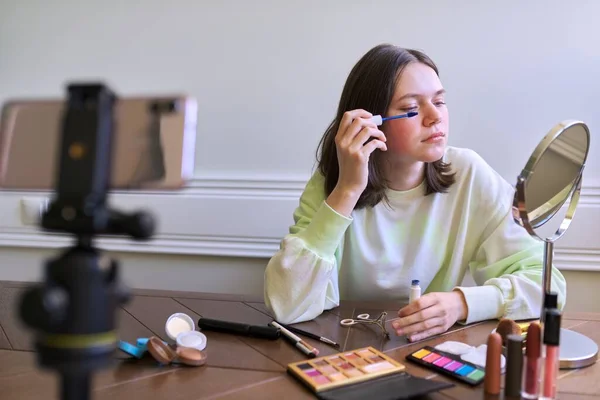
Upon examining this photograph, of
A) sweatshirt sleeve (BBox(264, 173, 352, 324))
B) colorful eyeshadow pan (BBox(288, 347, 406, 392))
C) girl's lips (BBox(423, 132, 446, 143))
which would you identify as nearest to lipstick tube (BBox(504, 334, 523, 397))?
colorful eyeshadow pan (BBox(288, 347, 406, 392))

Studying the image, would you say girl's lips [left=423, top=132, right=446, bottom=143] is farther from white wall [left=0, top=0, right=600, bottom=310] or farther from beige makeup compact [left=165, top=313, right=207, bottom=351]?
beige makeup compact [left=165, top=313, right=207, bottom=351]

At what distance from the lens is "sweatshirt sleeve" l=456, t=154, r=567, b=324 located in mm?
923

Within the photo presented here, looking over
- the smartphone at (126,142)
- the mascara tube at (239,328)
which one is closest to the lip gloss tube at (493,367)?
the mascara tube at (239,328)

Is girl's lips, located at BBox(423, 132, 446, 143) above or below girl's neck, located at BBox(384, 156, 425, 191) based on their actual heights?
above

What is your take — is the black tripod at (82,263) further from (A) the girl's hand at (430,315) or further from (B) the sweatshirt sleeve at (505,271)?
(B) the sweatshirt sleeve at (505,271)

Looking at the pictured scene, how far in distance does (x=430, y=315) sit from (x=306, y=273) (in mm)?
254

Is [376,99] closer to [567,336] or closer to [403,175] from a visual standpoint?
[403,175]

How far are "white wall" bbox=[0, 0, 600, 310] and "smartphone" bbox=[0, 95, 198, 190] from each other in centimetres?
116

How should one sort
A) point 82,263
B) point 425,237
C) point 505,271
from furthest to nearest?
point 425,237, point 505,271, point 82,263

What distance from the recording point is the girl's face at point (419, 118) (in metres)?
1.10

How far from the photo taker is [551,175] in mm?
750

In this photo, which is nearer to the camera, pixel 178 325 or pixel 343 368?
pixel 343 368

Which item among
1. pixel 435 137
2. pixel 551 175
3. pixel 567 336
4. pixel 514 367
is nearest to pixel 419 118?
pixel 435 137

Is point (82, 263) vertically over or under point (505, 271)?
over
